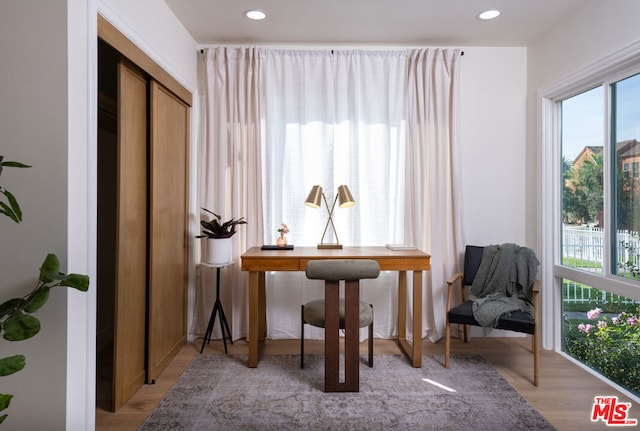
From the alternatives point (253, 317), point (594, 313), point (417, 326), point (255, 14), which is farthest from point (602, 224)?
point (255, 14)

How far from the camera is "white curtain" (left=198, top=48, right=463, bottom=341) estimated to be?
331cm

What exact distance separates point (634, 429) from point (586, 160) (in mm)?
1792

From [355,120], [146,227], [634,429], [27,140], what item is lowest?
[634,429]

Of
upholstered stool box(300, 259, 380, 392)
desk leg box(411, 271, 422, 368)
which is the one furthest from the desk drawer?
desk leg box(411, 271, 422, 368)

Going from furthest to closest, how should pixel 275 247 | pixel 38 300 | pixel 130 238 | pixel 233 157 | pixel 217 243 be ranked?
pixel 233 157
pixel 275 247
pixel 217 243
pixel 130 238
pixel 38 300

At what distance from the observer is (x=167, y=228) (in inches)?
111

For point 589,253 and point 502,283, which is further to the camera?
point 502,283

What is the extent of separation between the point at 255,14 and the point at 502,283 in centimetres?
281

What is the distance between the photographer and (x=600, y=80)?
266 centimetres

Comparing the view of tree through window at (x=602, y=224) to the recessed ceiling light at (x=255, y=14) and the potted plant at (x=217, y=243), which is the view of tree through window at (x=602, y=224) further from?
the potted plant at (x=217, y=243)

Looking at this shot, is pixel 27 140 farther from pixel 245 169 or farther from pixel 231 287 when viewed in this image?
pixel 231 287

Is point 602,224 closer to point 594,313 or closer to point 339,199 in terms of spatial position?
point 594,313

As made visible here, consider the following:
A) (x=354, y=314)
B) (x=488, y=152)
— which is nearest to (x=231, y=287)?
(x=354, y=314)

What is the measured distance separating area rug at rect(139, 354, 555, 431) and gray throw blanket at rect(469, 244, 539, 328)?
1.54 feet
